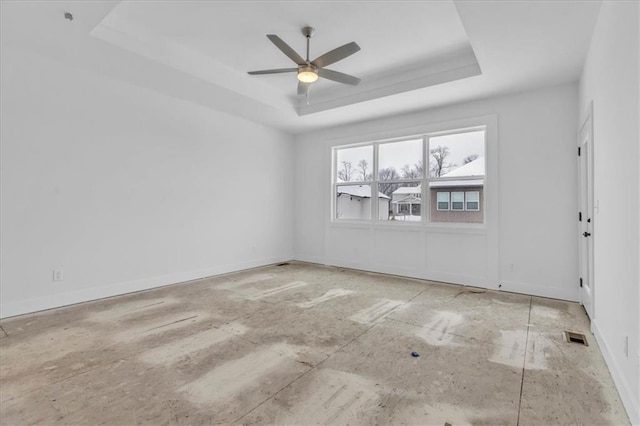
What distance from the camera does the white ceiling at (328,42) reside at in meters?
2.90

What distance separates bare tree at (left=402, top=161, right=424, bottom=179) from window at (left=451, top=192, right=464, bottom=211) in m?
0.69

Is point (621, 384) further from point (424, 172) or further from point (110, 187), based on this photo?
point (110, 187)

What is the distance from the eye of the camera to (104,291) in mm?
4145

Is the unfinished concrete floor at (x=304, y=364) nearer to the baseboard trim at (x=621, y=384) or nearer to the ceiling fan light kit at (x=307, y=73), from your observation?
the baseboard trim at (x=621, y=384)

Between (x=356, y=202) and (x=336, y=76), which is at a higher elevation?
(x=336, y=76)

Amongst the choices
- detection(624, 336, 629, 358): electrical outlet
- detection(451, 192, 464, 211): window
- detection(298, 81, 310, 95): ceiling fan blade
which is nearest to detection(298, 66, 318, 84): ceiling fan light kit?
detection(298, 81, 310, 95): ceiling fan blade

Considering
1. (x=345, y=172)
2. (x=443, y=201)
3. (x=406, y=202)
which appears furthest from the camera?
(x=345, y=172)

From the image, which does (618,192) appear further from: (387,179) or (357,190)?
(357,190)

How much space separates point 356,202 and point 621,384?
4759mm

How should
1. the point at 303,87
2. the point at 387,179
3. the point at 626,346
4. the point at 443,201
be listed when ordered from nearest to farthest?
the point at 626,346 → the point at 303,87 → the point at 443,201 → the point at 387,179

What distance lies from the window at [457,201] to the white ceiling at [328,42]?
147cm

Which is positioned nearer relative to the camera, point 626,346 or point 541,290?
point 626,346

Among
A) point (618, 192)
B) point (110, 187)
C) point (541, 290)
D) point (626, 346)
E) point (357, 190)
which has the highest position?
point (357, 190)

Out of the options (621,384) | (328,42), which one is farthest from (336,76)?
(621,384)
